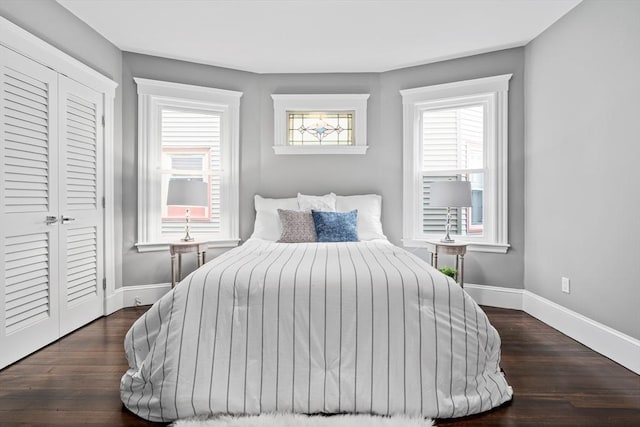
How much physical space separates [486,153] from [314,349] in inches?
118

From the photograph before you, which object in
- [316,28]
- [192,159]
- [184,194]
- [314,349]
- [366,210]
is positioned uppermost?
[316,28]

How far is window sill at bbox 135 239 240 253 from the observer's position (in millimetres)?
3802

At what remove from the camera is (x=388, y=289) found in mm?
1823

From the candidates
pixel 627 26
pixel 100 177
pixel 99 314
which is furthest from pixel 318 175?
pixel 627 26

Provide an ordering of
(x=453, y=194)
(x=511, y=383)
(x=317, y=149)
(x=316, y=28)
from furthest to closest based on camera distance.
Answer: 1. (x=317, y=149)
2. (x=453, y=194)
3. (x=316, y=28)
4. (x=511, y=383)

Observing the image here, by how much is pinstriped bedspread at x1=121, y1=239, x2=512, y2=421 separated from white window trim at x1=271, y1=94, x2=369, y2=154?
2.58m

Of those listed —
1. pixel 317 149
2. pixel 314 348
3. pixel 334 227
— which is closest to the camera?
pixel 314 348

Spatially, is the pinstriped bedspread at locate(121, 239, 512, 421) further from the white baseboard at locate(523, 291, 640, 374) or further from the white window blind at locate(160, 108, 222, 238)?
the white window blind at locate(160, 108, 222, 238)

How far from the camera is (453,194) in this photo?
11.6 ft

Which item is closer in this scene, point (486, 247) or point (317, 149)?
point (486, 247)

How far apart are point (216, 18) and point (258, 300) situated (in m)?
2.49

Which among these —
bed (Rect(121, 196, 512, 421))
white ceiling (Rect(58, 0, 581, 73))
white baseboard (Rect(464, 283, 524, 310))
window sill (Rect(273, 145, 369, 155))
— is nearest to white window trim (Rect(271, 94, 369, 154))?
window sill (Rect(273, 145, 369, 155))

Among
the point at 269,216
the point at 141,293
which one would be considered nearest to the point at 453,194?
the point at 269,216

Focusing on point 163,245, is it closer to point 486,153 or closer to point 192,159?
point 192,159
